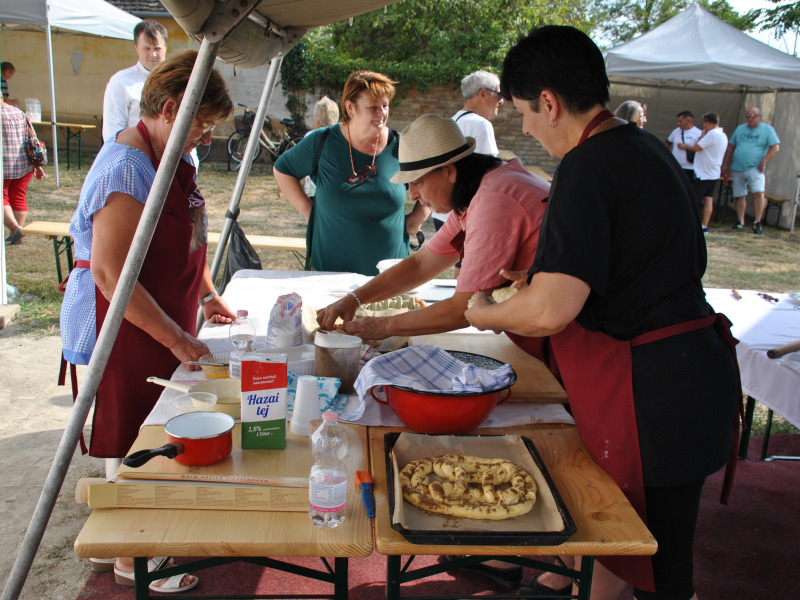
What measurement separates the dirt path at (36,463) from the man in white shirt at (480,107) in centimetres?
297

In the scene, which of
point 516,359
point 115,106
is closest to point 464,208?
point 516,359

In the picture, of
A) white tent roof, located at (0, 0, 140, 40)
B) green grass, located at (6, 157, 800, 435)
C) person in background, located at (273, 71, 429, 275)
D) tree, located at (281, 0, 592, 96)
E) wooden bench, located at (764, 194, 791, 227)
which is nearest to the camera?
person in background, located at (273, 71, 429, 275)

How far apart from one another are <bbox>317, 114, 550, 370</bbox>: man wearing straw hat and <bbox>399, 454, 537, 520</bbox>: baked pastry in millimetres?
643

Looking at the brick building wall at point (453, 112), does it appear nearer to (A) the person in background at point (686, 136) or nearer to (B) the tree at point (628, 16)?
(A) the person in background at point (686, 136)

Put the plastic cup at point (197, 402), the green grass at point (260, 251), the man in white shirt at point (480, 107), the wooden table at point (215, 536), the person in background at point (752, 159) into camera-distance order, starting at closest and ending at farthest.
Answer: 1. the wooden table at point (215, 536)
2. the plastic cup at point (197, 402)
3. the man in white shirt at point (480, 107)
4. the green grass at point (260, 251)
5. the person in background at point (752, 159)

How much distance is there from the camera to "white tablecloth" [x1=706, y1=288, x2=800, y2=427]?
2.37 meters

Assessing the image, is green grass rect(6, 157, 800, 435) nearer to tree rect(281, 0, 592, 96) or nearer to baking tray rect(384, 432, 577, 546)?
baking tray rect(384, 432, 577, 546)

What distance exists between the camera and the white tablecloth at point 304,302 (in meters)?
1.76

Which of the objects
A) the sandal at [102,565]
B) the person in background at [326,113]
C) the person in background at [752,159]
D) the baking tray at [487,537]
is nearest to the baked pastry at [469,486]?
the baking tray at [487,537]

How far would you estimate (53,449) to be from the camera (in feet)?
10.8

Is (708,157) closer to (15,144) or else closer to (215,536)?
(15,144)

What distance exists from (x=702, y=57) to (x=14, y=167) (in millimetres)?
8797

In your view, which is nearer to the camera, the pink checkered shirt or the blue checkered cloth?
the blue checkered cloth

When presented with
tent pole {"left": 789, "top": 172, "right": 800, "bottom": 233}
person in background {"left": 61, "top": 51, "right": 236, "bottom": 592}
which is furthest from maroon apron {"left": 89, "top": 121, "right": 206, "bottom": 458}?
tent pole {"left": 789, "top": 172, "right": 800, "bottom": 233}
